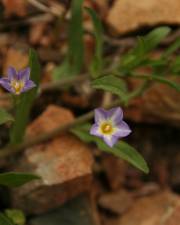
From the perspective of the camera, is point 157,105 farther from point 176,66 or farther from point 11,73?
point 11,73

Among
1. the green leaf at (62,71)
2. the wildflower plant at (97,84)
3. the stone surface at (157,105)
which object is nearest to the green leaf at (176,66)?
the wildflower plant at (97,84)

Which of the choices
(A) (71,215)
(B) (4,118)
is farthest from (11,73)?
(A) (71,215)

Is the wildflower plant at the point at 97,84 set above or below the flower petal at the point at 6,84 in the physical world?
below

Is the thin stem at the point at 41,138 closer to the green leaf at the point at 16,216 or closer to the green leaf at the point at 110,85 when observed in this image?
the green leaf at the point at 16,216

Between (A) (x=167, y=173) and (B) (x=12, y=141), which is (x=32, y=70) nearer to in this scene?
(B) (x=12, y=141)

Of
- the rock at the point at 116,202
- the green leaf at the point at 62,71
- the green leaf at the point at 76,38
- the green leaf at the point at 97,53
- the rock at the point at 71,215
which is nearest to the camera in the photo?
the rock at the point at 71,215

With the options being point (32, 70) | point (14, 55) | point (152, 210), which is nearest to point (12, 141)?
point (32, 70)
